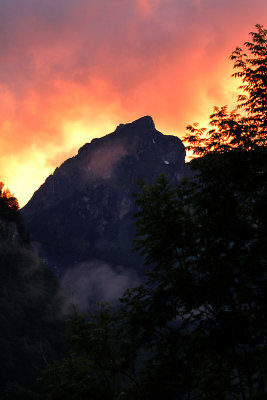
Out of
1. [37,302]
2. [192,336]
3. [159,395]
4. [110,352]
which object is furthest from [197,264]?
[37,302]

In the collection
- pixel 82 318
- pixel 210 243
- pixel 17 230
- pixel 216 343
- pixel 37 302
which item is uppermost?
→ pixel 17 230

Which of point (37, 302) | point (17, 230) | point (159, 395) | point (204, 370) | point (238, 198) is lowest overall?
point (159, 395)

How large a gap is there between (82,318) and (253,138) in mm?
11228

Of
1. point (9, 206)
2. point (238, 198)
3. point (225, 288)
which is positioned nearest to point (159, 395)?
point (225, 288)

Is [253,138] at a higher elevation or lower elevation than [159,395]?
higher

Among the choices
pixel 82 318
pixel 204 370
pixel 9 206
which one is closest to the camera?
pixel 204 370

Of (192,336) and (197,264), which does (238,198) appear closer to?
(197,264)

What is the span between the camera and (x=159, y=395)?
9.78m

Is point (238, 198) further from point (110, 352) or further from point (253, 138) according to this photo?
point (110, 352)

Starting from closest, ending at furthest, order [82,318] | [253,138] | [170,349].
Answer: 1. [170,349]
2. [253,138]
3. [82,318]

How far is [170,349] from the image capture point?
1009 cm

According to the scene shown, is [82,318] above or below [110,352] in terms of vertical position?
above

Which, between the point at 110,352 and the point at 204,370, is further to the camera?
the point at 110,352

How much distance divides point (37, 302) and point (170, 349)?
501ft
